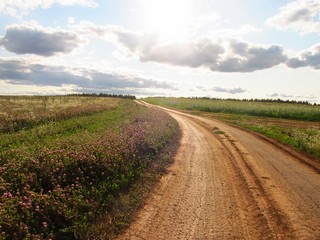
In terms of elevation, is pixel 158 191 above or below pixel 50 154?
below

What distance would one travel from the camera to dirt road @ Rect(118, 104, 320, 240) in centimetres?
632

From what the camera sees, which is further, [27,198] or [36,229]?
[27,198]

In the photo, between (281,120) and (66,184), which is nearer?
(66,184)

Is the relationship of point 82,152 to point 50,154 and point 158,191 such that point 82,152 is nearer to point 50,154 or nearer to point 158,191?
point 50,154

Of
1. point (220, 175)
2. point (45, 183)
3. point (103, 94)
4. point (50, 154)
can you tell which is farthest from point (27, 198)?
point (103, 94)

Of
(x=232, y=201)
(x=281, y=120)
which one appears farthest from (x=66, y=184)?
(x=281, y=120)

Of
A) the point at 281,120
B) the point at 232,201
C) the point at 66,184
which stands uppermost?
the point at 281,120

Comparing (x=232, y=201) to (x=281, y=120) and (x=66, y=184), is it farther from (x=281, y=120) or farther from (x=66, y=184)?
(x=281, y=120)

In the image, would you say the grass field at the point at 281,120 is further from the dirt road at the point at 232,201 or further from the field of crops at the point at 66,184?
the field of crops at the point at 66,184

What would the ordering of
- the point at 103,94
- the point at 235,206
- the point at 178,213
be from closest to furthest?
the point at 178,213
the point at 235,206
the point at 103,94

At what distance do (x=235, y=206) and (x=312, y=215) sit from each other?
179cm

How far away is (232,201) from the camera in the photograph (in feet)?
26.3

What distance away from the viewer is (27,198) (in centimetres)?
616

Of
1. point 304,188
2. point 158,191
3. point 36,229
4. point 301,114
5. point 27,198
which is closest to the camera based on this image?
point 36,229
